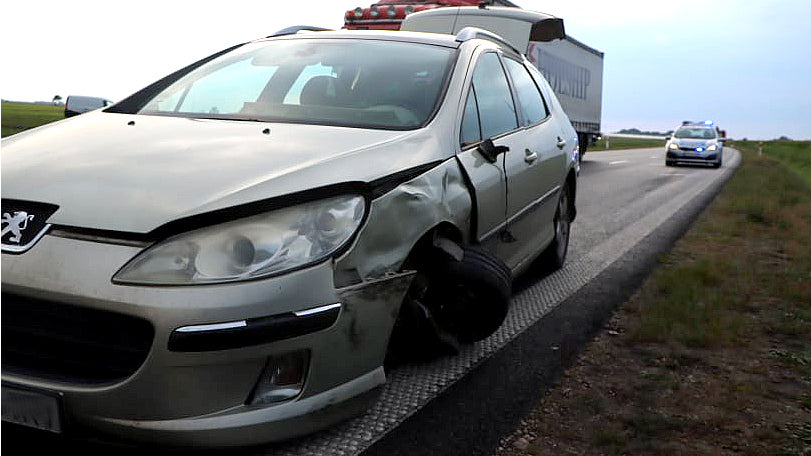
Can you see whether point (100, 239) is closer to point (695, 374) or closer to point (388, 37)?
point (388, 37)

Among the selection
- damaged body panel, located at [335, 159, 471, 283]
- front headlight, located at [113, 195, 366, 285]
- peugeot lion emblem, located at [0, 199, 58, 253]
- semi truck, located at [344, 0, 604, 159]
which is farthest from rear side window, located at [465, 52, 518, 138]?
semi truck, located at [344, 0, 604, 159]

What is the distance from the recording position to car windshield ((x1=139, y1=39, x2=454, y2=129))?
12.0 ft

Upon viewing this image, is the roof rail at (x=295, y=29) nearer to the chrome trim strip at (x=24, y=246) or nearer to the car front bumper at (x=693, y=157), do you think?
the chrome trim strip at (x=24, y=246)

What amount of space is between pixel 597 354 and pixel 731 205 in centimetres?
869

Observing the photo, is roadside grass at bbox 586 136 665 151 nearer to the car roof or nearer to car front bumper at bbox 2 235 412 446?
the car roof

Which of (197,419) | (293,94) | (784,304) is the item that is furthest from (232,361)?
(784,304)

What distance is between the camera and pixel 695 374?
12.5 feet

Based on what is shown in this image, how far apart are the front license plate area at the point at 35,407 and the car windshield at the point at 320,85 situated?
1623mm

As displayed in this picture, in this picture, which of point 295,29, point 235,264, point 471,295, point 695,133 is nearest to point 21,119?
point 695,133

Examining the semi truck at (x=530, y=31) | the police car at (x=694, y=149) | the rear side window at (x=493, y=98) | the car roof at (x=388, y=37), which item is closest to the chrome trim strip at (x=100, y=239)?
the rear side window at (x=493, y=98)

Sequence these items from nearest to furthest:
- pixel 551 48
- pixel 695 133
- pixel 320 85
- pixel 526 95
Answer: pixel 320 85
pixel 526 95
pixel 551 48
pixel 695 133

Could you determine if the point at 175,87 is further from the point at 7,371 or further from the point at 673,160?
the point at 673,160

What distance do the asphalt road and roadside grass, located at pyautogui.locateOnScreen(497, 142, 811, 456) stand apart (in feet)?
0.39

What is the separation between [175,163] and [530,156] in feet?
7.92
